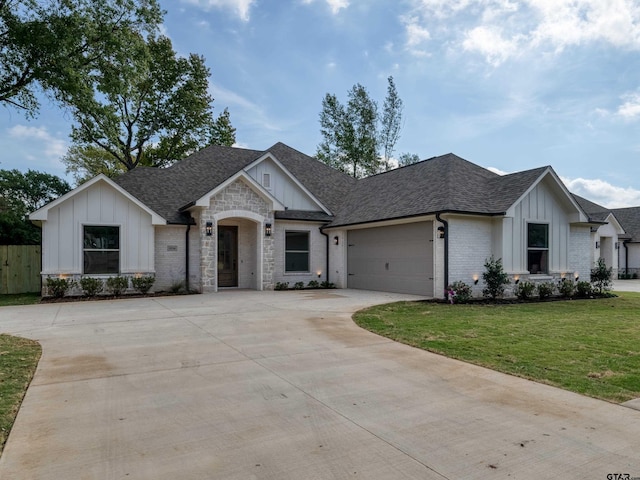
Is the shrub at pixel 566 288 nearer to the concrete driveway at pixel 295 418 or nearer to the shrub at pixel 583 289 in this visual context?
the shrub at pixel 583 289

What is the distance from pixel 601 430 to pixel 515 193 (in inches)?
436

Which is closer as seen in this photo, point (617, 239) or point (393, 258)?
point (393, 258)

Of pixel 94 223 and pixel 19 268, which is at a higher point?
pixel 94 223

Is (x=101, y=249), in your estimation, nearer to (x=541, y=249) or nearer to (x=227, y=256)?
(x=227, y=256)

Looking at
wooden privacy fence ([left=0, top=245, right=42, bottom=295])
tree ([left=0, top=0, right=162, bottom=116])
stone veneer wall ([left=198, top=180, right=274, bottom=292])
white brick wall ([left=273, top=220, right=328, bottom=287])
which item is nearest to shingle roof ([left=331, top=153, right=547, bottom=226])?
white brick wall ([left=273, top=220, right=328, bottom=287])

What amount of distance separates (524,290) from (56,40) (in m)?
16.0

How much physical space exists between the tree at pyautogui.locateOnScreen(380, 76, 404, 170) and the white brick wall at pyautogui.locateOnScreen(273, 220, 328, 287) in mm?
19834

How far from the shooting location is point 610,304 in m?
12.3

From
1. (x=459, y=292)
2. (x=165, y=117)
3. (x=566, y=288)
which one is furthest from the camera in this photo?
(x=165, y=117)

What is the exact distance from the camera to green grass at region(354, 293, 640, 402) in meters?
4.89

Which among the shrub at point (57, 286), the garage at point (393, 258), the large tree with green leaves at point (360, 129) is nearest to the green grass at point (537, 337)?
the garage at point (393, 258)

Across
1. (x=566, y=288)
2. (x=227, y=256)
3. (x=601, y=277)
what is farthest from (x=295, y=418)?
(x=601, y=277)

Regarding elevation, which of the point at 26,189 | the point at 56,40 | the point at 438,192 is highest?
the point at 56,40

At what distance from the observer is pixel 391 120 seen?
34688mm
